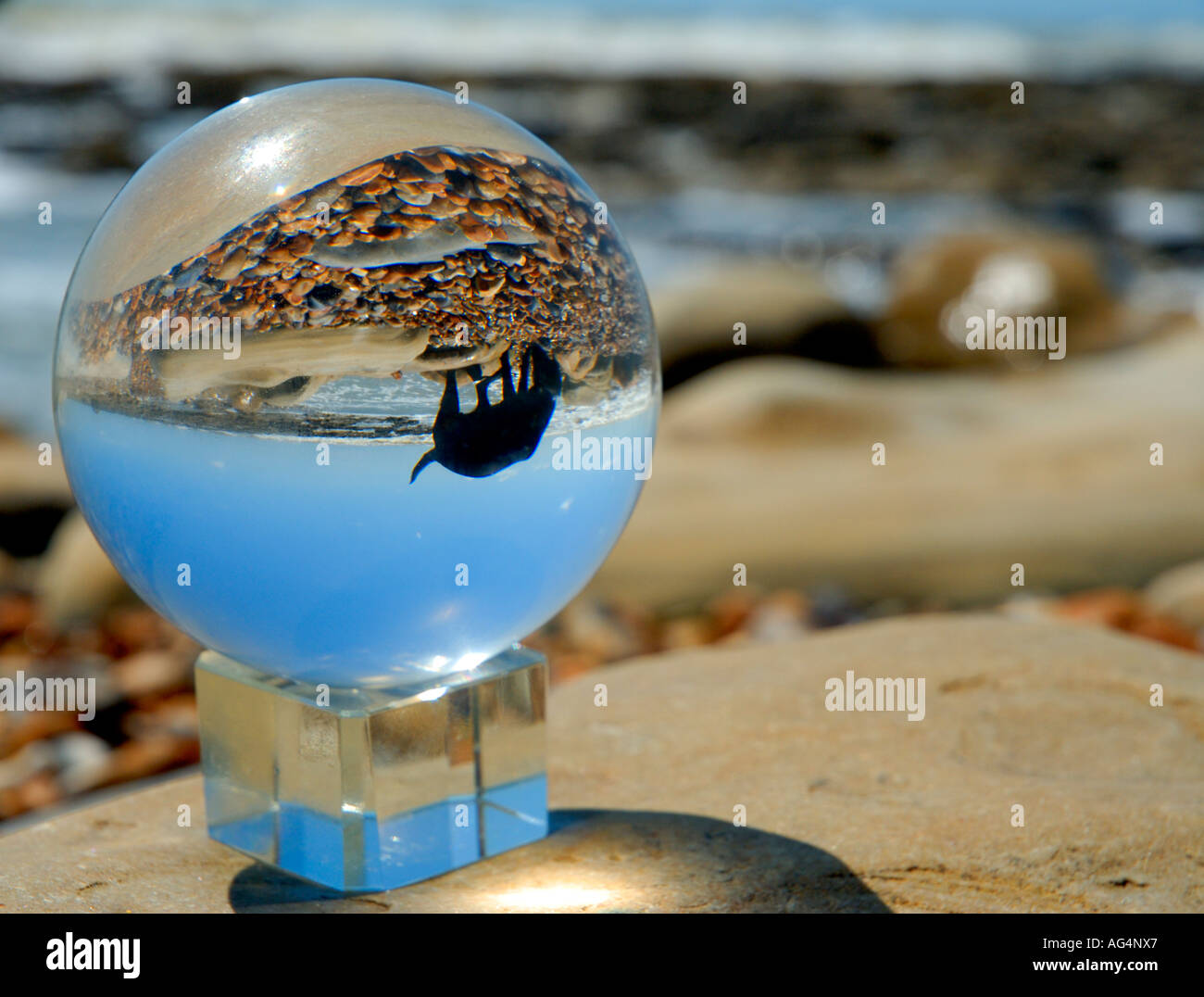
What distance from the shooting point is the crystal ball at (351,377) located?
213 centimetres

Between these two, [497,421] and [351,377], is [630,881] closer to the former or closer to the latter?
[497,421]

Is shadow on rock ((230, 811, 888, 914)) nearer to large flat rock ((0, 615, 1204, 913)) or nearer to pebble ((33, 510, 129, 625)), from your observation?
large flat rock ((0, 615, 1204, 913))

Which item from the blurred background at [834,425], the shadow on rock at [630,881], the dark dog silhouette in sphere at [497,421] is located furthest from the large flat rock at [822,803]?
the blurred background at [834,425]

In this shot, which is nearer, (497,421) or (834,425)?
(497,421)

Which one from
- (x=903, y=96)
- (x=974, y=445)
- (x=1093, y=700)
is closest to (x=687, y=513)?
(x=974, y=445)

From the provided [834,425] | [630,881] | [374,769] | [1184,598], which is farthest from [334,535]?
[834,425]

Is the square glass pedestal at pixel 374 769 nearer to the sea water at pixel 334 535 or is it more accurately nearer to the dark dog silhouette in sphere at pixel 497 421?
the sea water at pixel 334 535

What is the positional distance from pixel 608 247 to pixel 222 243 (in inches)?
24.9

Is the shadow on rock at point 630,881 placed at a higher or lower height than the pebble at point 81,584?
lower

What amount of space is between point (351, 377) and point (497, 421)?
23 cm

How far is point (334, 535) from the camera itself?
2.16 meters

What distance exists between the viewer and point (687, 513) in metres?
6.12

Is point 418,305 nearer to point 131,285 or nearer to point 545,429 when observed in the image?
point 545,429

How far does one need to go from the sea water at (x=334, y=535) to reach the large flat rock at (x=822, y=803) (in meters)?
0.43
